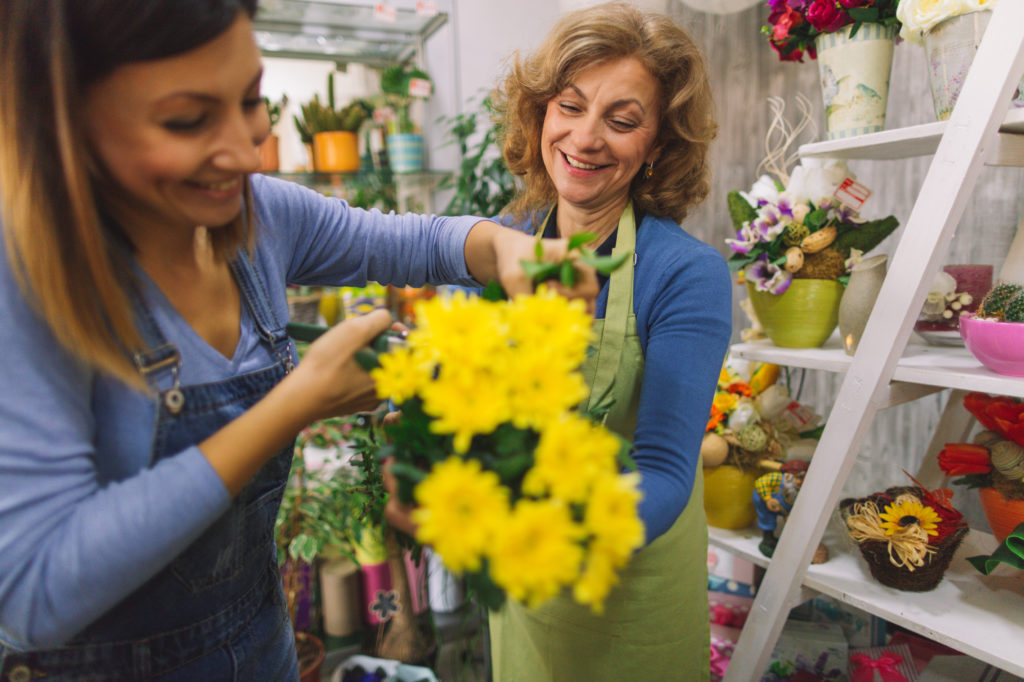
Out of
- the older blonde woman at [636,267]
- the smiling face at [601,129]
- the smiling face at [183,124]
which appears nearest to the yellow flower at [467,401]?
the smiling face at [183,124]

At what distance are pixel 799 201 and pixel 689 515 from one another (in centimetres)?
73

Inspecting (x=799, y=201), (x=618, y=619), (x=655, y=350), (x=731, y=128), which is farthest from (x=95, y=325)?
(x=731, y=128)

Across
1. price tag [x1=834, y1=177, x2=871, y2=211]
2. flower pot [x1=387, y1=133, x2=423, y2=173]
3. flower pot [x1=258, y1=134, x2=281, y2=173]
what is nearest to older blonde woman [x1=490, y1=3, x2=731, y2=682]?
price tag [x1=834, y1=177, x2=871, y2=211]

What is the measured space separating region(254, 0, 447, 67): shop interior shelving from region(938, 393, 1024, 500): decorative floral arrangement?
78.9 inches

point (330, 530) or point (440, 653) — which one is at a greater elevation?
point (330, 530)

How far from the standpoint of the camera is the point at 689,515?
107 centimetres

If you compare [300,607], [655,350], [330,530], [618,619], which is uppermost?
[655,350]

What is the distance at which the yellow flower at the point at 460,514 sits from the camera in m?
0.41

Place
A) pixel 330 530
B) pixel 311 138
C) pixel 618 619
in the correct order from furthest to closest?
pixel 311 138 → pixel 330 530 → pixel 618 619

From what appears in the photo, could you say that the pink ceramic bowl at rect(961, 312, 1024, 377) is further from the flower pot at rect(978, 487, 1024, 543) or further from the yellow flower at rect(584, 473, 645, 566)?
the yellow flower at rect(584, 473, 645, 566)

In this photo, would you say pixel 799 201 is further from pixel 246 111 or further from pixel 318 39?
pixel 318 39

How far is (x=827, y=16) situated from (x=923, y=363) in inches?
26.8

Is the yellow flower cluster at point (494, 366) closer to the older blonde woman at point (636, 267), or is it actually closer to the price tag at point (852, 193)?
the older blonde woman at point (636, 267)

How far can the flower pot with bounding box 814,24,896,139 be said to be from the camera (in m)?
1.17
